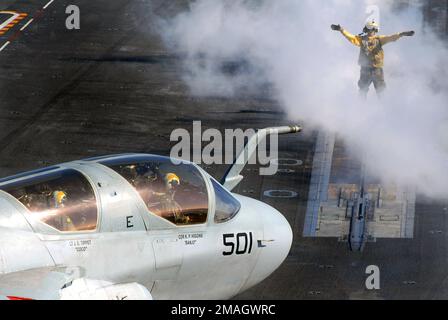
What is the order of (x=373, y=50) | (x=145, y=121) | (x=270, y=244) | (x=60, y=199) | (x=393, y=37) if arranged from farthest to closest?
(x=145, y=121) → (x=373, y=50) → (x=393, y=37) → (x=270, y=244) → (x=60, y=199)

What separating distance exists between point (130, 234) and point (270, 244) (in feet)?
8.29

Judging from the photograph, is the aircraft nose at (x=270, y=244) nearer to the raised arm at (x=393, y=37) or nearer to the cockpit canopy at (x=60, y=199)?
the cockpit canopy at (x=60, y=199)

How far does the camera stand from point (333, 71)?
1356 inches

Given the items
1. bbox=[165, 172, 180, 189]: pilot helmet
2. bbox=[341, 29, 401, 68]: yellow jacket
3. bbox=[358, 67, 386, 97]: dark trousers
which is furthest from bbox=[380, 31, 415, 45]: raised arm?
bbox=[165, 172, 180, 189]: pilot helmet

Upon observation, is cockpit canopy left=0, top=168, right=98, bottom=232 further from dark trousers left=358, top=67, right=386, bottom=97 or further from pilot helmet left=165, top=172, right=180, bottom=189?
dark trousers left=358, top=67, right=386, bottom=97

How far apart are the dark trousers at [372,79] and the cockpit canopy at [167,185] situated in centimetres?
1415

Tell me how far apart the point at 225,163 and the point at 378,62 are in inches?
211

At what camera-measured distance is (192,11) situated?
40.1 metres

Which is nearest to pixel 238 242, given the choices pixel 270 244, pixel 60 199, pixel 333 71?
pixel 270 244

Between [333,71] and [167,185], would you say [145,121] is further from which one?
[167,185]

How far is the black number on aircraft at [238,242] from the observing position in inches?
684

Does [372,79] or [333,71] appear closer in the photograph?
[372,79]
